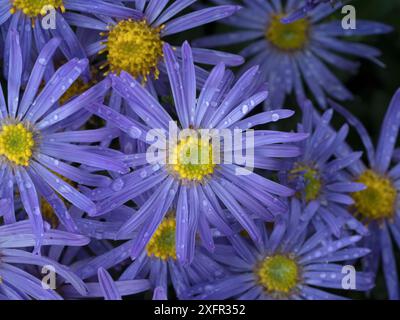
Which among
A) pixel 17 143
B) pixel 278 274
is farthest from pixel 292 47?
pixel 17 143

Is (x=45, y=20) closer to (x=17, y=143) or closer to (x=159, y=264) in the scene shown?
(x=17, y=143)

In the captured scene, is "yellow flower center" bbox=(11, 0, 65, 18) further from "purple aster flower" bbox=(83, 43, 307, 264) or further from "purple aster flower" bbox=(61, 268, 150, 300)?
"purple aster flower" bbox=(61, 268, 150, 300)

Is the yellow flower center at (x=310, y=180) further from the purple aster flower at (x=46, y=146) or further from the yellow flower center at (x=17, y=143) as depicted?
the yellow flower center at (x=17, y=143)

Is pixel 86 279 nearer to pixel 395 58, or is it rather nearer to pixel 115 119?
pixel 115 119

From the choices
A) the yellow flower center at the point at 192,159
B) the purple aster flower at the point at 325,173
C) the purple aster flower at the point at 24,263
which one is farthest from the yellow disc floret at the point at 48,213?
the purple aster flower at the point at 325,173

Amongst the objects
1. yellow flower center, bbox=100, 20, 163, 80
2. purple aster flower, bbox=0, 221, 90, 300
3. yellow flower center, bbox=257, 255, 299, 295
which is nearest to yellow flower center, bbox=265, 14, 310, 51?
yellow flower center, bbox=100, 20, 163, 80
